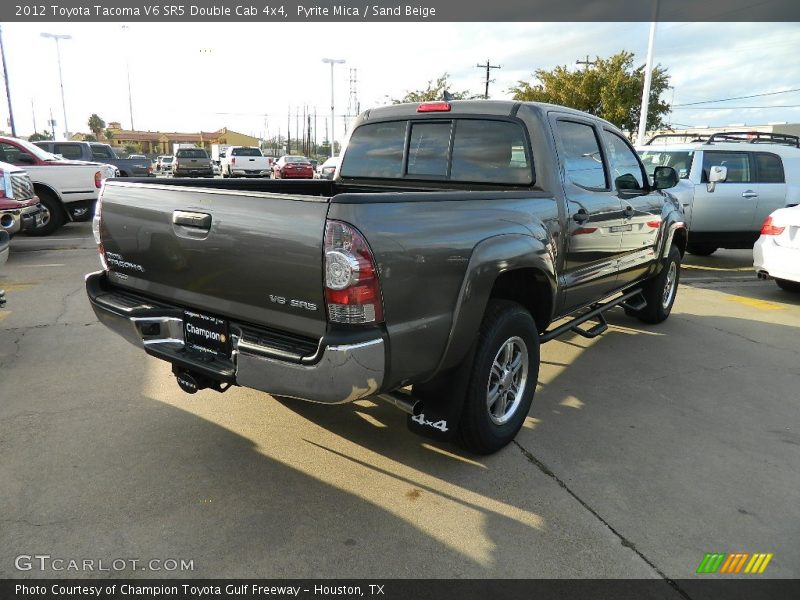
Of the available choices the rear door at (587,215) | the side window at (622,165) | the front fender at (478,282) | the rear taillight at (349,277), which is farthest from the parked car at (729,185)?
the rear taillight at (349,277)

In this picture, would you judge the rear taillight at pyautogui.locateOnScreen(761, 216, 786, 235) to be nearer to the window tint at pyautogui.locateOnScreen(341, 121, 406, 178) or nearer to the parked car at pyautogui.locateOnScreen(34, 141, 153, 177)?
the window tint at pyautogui.locateOnScreen(341, 121, 406, 178)

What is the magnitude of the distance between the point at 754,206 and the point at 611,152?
663 cm

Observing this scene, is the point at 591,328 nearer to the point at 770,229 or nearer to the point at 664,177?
the point at 664,177

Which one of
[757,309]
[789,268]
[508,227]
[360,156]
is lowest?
[757,309]

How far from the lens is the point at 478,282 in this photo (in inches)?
112

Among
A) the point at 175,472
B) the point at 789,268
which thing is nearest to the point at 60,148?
the point at 175,472

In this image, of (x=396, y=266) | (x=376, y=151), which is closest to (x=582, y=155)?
(x=376, y=151)

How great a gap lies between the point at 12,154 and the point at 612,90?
2546 centimetres

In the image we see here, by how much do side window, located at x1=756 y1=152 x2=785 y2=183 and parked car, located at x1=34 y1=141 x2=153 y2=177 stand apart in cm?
1605

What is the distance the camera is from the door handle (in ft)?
12.3

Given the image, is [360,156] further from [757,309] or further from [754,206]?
[754,206]

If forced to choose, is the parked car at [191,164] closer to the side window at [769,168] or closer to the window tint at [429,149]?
the side window at [769,168]

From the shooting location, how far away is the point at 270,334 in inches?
104
